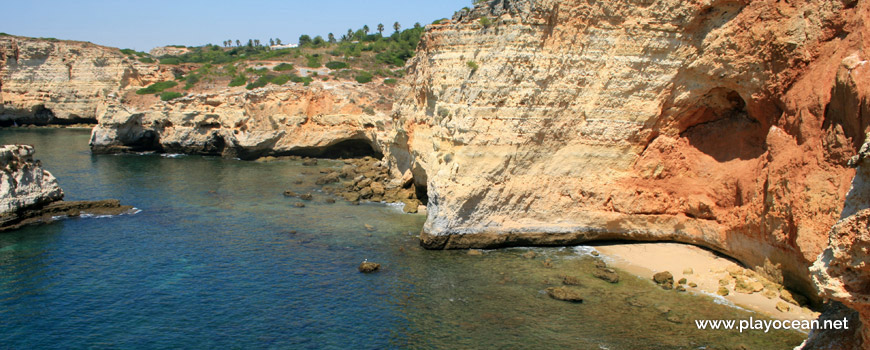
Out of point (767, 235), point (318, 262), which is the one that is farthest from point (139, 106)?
point (767, 235)

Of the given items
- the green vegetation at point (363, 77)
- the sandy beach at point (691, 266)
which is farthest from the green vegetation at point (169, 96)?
the sandy beach at point (691, 266)

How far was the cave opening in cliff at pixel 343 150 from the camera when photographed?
46.2 m

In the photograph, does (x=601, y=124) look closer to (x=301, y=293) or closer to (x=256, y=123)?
(x=301, y=293)

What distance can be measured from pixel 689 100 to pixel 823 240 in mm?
7490

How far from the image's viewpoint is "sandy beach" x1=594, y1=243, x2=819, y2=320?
16656mm

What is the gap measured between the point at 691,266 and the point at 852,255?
497 inches

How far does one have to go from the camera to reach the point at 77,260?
20922 millimetres

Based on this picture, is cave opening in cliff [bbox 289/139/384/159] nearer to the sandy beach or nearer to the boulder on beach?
the boulder on beach

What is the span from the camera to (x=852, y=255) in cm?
782

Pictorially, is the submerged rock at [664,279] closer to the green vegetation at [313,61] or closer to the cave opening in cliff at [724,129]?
the cave opening in cliff at [724,129]

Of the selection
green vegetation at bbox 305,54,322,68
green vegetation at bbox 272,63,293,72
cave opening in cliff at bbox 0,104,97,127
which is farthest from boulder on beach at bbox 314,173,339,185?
cave opening in cliff at bbox 0,104,97,127

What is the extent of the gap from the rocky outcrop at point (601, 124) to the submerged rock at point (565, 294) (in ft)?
14.6

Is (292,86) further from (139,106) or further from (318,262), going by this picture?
(318,262)

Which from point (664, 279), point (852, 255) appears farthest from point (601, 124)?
point (852, 255)
